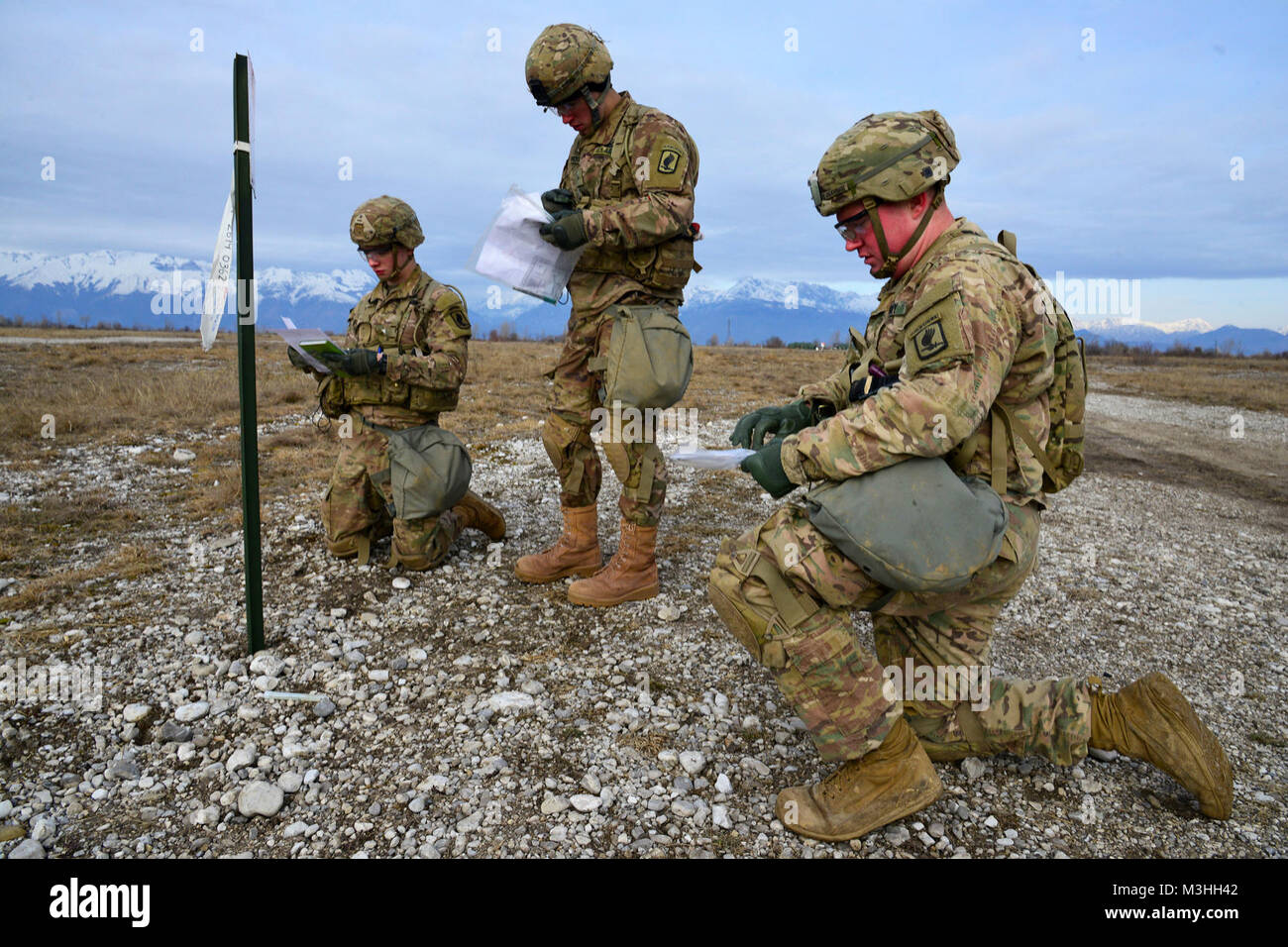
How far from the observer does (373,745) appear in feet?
10.9

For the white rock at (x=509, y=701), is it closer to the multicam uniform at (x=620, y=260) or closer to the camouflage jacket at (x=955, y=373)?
the multicam uniform at (x=620, y=260)

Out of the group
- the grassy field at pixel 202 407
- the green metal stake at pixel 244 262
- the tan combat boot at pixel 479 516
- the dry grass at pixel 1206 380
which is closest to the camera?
the green metal stake at pixel 244 262

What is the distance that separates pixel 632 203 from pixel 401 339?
→ 1.94m

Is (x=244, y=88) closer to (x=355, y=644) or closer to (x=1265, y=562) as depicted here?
(x=355, y=644)

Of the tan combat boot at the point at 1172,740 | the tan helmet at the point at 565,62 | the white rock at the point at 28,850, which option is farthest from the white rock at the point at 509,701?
the tan helmet at the point at 565,62

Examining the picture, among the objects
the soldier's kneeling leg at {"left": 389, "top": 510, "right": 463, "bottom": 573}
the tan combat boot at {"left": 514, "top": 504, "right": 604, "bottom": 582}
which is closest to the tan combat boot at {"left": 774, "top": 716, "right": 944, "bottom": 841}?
the tan combat boot at {"left": 514, "top": 504, "right": 604, "bottom": 582}

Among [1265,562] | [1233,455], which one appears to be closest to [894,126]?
[1265,562]

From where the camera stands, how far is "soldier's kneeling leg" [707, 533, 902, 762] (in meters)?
2.71

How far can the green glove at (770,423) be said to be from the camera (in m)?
3.22

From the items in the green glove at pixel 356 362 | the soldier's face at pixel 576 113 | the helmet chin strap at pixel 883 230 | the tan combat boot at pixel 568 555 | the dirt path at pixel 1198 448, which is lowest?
the tan combat boot at pixel 568 555

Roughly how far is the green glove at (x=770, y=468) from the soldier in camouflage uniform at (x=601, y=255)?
1.97m

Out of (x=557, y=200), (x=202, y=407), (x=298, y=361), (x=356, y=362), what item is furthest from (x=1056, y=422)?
(x=202, y=407)

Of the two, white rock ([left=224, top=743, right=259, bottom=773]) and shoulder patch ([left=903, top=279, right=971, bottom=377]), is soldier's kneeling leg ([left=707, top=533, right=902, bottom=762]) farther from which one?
white rock ([left=224, top=743, right=259, bottom=773])

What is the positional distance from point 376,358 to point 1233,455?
12.0 meters
